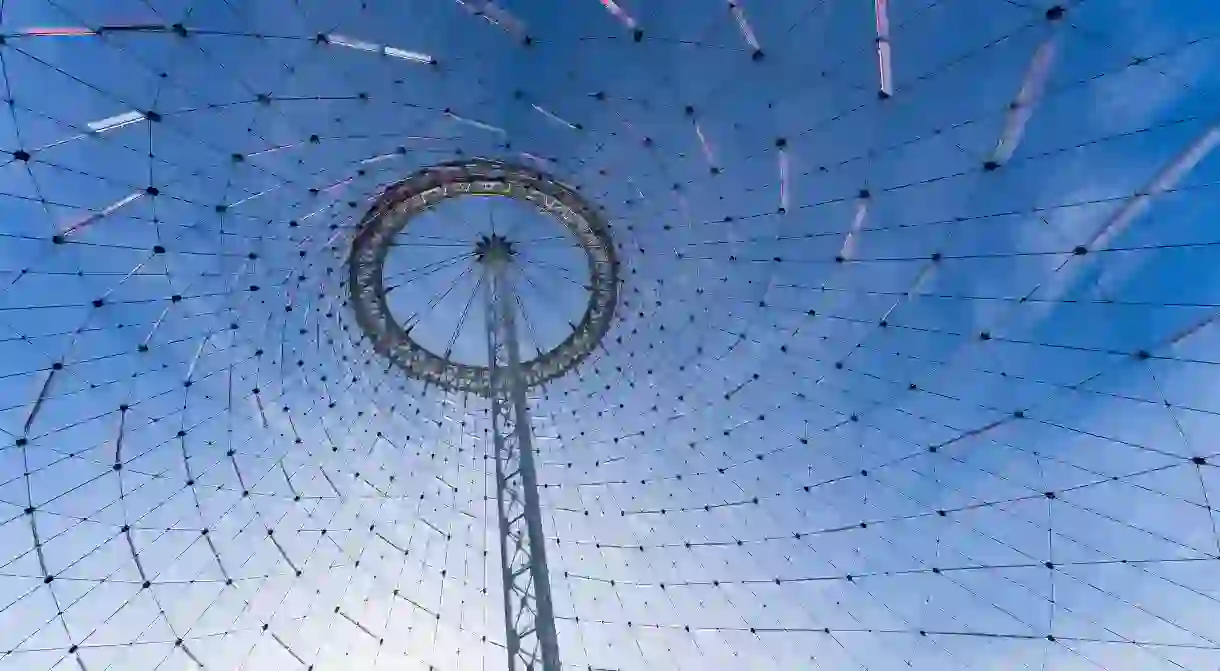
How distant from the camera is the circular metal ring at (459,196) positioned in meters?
35.4

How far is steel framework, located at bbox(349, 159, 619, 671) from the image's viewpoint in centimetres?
3145

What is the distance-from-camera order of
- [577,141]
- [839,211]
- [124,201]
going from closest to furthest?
[124,201]
[839,211]
[577,141]

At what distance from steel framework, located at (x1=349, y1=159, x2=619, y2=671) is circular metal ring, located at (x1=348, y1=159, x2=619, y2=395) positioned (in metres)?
0.05

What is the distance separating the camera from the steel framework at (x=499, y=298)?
3145cm

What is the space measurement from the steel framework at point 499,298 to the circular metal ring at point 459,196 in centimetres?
5

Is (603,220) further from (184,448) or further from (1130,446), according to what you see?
(1130,446)

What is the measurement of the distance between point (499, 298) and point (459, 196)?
5.29m

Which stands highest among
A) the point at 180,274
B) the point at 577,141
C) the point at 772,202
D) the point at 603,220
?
the point at 603,220

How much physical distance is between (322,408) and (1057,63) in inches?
1254

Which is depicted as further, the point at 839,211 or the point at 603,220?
the point at 603,220

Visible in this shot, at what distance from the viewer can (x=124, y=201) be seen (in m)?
25.3

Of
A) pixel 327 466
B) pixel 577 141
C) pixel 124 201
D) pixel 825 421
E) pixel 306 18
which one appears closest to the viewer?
pixel 306 18

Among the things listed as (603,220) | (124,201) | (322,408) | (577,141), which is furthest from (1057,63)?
(322,408)

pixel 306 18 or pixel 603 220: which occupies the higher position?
pixel 603 220
